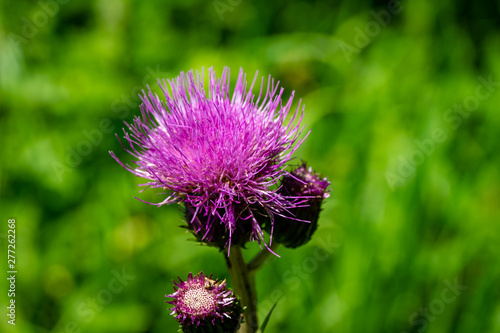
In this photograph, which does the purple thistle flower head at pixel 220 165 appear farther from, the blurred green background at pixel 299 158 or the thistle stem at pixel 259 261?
the blurred green background at pixel 299 158

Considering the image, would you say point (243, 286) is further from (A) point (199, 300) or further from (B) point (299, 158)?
(B) point (299, 158)

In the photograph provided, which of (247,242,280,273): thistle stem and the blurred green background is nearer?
(247,242,280,273): thistle stem

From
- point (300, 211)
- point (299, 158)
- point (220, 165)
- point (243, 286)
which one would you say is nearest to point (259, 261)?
point (243, 286)

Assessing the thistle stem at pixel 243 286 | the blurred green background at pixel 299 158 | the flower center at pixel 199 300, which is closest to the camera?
the flower center at pixel 199 300

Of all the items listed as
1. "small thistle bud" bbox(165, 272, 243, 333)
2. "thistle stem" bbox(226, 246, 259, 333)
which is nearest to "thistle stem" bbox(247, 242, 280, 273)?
"thistle stem" bbox(226, 246, 259, 333)

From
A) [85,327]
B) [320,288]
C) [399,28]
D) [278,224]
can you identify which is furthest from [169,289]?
[399,28]

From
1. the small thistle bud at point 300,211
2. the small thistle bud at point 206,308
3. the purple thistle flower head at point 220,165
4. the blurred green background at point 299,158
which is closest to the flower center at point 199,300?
the small thistle bud at point 206,308

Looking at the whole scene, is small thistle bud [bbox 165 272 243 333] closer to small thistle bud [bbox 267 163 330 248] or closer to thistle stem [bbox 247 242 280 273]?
thistle stem [bbox 247 242 280 273]
